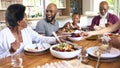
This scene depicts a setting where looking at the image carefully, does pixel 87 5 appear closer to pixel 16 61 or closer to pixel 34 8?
pixel 34 8

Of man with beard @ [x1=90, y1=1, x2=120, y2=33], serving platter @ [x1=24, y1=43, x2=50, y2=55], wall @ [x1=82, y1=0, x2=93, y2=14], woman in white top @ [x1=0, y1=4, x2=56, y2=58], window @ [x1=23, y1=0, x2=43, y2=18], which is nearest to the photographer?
serving platter @ [x1=24, y1=43, x2=50, y2=55]

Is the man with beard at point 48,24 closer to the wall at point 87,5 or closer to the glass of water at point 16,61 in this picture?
the glass of water at point 16,61

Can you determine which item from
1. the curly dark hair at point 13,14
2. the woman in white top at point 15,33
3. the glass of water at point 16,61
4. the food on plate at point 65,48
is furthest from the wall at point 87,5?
the glass of water at point 16,61

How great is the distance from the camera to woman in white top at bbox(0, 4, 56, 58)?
1921mm

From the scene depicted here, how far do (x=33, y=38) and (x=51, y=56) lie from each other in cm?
72

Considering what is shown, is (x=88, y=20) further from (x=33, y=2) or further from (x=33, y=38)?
(x=33, y=38)

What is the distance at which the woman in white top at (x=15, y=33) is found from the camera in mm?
1921

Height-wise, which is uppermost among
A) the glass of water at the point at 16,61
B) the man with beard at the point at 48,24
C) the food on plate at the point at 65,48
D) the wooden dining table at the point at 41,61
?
the man with beard at the point at 48,24

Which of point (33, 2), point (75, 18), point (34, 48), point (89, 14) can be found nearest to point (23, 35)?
point (34, 48)

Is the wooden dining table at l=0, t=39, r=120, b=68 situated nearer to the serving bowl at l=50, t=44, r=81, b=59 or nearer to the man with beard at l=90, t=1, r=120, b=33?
the serving bowl at l=50, t=44, r=81, b=59

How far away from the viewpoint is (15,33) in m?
2.04

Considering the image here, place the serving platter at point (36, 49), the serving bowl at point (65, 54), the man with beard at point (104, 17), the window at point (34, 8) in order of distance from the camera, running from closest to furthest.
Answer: the serving bowl at point (65, 54)
the serving platter at point (36, 49)
the man with beard at point (104, 17)
the window at point (34, 8)

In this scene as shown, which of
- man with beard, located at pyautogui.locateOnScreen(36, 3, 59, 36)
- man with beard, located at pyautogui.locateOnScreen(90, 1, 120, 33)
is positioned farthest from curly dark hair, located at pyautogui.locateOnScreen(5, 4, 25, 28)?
man with beard, located at pyautogui.locateOnScreen(90, 1, 120, 33)

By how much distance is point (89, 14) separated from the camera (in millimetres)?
5195
